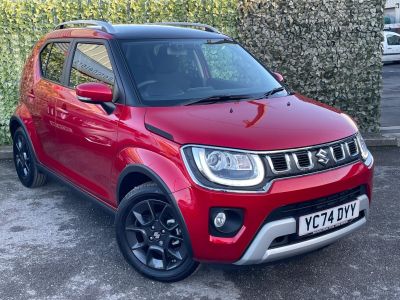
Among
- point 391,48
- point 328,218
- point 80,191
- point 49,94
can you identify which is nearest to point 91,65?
point 49,94

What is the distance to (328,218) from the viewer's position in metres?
3.20

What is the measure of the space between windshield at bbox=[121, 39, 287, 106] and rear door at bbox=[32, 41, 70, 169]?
0.94 m

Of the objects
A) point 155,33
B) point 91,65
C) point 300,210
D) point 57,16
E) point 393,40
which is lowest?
point 393,40

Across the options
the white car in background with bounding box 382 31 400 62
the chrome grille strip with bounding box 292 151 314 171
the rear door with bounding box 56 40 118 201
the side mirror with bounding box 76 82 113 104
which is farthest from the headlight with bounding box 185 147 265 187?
the white car in background with bounding box 382 31 400 62

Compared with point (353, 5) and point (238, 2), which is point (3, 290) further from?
point (353, 5)

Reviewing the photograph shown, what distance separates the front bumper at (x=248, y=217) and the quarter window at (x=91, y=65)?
4.37 ft

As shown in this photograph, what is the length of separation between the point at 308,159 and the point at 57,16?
16.5 feet

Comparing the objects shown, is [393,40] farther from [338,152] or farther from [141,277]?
[141,277]

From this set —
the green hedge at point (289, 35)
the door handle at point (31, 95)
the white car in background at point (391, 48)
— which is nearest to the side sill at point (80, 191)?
the door handle at point (31, 95)

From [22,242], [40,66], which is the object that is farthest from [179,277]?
[40,66]

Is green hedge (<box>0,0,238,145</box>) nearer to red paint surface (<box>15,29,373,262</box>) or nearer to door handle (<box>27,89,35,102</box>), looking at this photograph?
door handle (<box>27,89,35,102</box>)

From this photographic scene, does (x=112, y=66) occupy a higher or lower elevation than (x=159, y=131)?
higher

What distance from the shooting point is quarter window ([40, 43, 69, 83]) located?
4.65 m

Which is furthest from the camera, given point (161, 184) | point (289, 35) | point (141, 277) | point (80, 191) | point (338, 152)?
point (289, 35)
